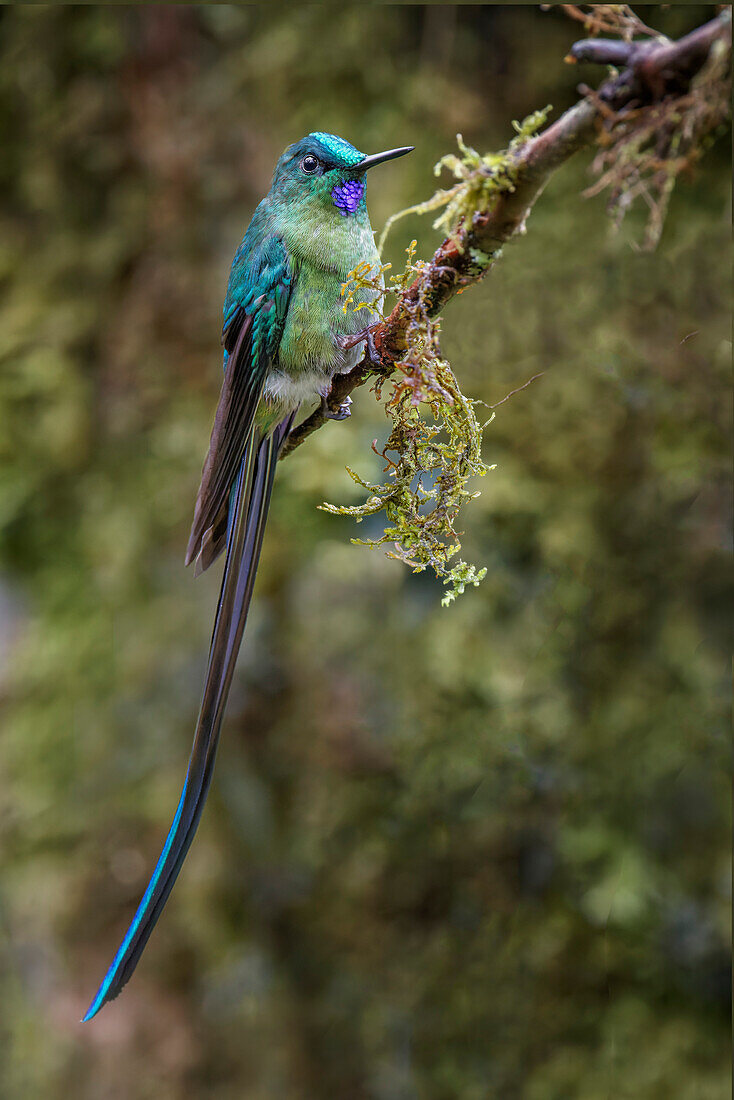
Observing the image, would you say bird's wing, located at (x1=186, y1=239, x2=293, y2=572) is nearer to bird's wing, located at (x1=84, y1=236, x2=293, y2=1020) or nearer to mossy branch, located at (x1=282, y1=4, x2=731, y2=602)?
bird's wing, located at (x1=84, y1=236, x2=293, y2=1020)

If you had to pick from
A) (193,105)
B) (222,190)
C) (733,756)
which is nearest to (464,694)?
(733,756)

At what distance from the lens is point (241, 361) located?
1.21m

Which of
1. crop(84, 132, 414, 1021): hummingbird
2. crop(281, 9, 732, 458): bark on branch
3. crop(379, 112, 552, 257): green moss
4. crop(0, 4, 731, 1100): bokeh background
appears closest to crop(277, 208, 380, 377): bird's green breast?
crop(84, 132, 414, 1021): hummingbird

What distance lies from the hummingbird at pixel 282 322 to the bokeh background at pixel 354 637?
19.6 inches

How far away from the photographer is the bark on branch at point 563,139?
657mm

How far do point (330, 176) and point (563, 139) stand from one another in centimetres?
56

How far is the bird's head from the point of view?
1.20 meters

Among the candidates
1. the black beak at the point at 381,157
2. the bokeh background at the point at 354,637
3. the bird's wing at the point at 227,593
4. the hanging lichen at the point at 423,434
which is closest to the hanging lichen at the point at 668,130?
the hanging lichen at the point at 423,434

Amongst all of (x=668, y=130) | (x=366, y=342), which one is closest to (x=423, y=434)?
(x=366, y=342)

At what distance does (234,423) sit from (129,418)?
1.63 meters

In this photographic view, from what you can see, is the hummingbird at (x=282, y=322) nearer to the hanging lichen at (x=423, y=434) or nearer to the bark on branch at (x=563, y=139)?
the hanging lichen at (x=423, y=434)

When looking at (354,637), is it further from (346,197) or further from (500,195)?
(500,195)

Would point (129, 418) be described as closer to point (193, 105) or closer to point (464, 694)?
point (193, 105)

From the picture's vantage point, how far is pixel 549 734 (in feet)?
6.96
